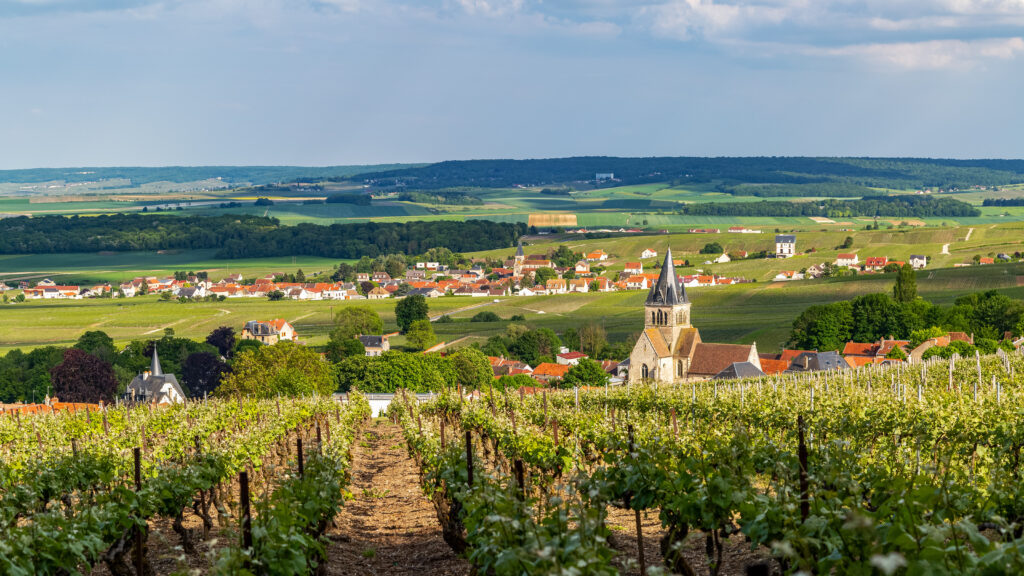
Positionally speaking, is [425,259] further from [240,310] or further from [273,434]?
[273,434]

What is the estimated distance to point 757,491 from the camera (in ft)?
37.7

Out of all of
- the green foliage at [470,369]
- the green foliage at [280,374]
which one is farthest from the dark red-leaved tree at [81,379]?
the green foliage at [470,369]

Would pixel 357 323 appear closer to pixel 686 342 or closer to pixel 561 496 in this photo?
pixel 686 342

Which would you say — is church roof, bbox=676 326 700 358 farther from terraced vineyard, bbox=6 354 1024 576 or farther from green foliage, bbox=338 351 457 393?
terraced vineyard, bbox=6 354 1024 576

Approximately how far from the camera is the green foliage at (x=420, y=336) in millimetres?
82656

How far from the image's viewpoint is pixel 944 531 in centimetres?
595

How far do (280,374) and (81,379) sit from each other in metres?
19.8

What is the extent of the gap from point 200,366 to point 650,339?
28.8 m

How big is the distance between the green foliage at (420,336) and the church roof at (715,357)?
26.4 m

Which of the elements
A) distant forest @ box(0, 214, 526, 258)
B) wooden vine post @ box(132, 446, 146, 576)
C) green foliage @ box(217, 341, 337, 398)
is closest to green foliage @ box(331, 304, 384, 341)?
green foliage @ box(217, 341, 337, 398)

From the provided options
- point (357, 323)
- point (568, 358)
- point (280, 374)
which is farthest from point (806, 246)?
point (280, 374)

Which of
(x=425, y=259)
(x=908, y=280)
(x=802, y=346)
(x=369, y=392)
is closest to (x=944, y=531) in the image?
(x=369, y=392)

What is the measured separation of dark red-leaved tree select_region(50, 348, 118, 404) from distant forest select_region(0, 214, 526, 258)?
10635cm

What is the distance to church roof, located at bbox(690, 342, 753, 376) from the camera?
6088cm
